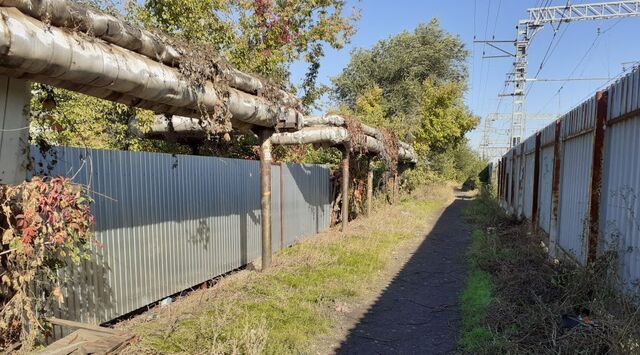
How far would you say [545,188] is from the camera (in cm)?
834

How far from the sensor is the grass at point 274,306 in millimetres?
4172

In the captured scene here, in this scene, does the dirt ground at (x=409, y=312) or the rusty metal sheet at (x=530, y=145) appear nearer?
the dirt ground at (x=409, y=312)

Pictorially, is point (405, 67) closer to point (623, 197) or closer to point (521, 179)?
point (521, 179)

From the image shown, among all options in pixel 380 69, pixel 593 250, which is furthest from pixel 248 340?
pixel 380 69

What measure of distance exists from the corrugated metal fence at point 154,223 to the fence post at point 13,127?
0.55 metres

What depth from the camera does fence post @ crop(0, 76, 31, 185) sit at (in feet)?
10.2

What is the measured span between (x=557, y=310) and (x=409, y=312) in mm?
1954

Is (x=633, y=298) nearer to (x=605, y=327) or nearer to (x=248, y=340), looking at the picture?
(x=605, y=327)

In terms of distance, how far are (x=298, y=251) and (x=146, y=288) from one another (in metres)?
3.90

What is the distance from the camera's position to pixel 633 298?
11.9ft

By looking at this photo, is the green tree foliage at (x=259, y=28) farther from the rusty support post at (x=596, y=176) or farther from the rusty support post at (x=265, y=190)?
the rusty support post at (x=596, y=176)

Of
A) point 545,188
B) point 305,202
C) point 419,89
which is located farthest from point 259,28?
point 419,89

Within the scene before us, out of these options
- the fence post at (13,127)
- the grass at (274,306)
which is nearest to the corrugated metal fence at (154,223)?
the grass at (274,306)

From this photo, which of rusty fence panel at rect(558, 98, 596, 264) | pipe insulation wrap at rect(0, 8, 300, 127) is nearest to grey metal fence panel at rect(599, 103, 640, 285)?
rusty fence panel at rect(558, 98, 596, 264)
